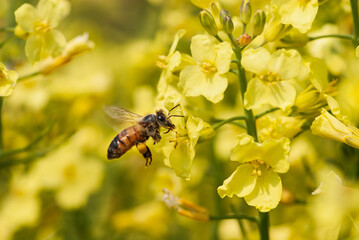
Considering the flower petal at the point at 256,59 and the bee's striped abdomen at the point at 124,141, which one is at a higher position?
the flower petal at the point at 256,59

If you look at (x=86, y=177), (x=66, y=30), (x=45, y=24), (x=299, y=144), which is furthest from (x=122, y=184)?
(x=66, y=30)

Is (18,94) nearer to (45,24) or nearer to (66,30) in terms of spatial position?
(45,24)

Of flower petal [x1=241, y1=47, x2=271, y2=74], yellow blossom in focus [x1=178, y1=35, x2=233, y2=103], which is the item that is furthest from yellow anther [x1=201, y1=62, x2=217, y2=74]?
flower petal [x1=241, y1=47, x2=271, y2=74]

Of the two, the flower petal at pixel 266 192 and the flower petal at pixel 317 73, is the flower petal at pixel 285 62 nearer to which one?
the flower petal at pixel 317 73

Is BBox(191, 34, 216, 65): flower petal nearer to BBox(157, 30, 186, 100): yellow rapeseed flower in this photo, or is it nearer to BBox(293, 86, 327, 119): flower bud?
BBox(157, 30, 186, 100): yellow rapeseed flower

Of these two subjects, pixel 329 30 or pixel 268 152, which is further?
pixel 329 30

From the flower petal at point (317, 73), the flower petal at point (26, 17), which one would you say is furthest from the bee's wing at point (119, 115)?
the flower petal at point (317, 73)
